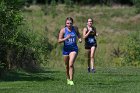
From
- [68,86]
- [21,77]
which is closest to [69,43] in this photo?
[68,86]

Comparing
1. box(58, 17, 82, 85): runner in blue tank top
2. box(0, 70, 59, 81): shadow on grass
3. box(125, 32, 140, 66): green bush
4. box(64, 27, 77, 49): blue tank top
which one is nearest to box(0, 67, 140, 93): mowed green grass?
box(0, 70, 59, 81): shadow on grass

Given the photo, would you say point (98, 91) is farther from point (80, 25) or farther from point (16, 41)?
point (80, 25)

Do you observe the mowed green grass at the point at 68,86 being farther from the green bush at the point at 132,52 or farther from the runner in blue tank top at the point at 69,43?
the green bush at the point at 132,52

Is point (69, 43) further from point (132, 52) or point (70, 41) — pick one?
point (132, 52)

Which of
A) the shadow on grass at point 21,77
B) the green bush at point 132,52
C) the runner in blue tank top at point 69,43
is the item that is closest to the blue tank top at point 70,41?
the runner in blue tank top at point 69,43

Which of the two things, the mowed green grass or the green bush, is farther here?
the green bush

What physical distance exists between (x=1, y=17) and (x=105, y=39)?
99.1 feet

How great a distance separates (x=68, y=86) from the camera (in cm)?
Result: 1755

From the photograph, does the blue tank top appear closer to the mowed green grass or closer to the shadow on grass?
the mowed green grass

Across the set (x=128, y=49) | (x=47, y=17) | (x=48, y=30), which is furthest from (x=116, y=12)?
(x=128, y=49)

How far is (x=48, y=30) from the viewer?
5416cm

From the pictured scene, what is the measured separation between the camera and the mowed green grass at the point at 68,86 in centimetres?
1653

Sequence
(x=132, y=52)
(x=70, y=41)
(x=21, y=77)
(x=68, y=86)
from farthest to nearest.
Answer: (x=132, y=52) → (x=21, y=77) → (x=70, y=41) → (x=68, y=86)

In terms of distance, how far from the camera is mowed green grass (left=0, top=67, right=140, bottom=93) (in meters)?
16.5
